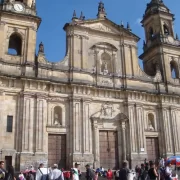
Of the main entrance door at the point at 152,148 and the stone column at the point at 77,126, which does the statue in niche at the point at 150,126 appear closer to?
the main entrance door at the point at 152,148

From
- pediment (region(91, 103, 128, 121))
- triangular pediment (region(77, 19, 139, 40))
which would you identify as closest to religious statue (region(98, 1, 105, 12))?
triangular pediment (region(77, 19, 139, 40))

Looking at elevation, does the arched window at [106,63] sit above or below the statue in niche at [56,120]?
above

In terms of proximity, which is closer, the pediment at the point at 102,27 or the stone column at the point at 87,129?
the stone column at the point at 87,129

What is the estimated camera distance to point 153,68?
31109 mm

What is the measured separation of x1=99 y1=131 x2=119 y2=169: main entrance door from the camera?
2397 cm

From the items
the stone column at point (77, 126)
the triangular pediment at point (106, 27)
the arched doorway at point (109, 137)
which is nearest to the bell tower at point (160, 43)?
the triangular pediment at point (106, 27)

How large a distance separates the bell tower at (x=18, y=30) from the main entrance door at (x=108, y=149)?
930cm

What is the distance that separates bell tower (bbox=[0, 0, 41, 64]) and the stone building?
8cm

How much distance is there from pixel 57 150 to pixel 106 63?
9980 mm

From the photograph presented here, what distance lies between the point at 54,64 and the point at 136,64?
340 inches

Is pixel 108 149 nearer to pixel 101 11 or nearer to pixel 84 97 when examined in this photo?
pixel 84 97

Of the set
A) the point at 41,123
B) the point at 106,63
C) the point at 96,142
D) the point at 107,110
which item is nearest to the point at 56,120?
the point at 41,123

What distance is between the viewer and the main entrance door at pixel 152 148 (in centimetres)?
2596

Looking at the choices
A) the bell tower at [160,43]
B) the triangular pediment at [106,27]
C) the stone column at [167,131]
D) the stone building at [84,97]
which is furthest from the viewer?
the bell tower at [160,43]
